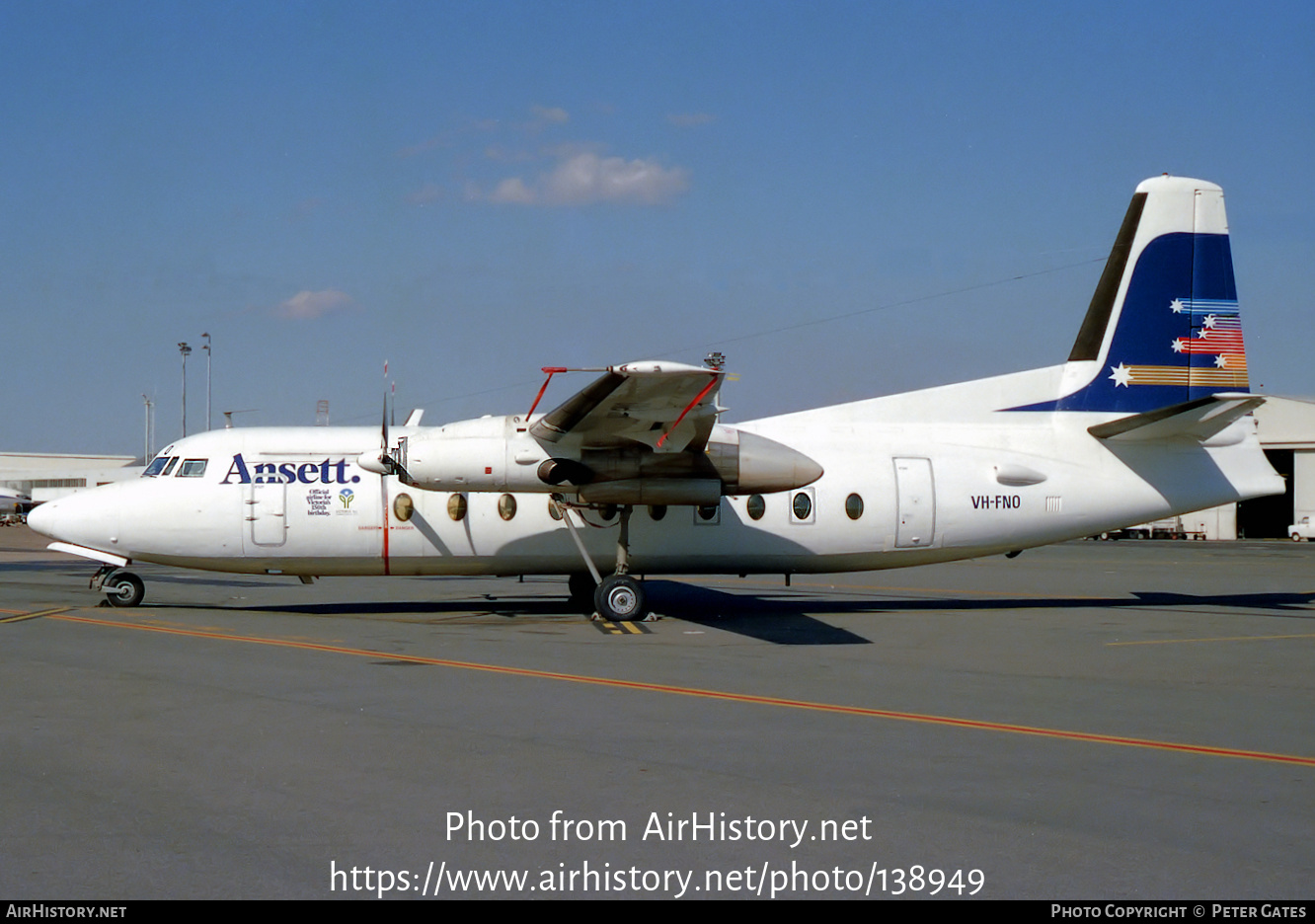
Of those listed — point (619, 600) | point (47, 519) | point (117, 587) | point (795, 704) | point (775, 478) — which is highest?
point (775, 478)

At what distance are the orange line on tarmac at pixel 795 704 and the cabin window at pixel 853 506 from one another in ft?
24.3

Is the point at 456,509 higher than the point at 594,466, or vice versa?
the point at 594,466

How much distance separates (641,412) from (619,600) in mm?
3039

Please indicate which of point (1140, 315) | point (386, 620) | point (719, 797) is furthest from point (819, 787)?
point (1140, 315)

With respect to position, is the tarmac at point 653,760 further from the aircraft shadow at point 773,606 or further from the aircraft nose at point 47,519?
the aircraft nose at point 47,519

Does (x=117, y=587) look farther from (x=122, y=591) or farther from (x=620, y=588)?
(x=620, y=588)

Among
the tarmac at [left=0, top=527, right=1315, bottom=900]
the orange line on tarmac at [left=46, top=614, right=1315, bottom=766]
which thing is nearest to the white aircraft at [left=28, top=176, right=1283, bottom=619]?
the tarmac at [left=0, top=527, right=1315, bottom=900]

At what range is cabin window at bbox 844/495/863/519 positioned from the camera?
55.5ft

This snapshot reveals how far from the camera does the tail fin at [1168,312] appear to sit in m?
17.6

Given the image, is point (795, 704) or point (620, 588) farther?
point (620, 588)

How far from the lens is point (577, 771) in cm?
671

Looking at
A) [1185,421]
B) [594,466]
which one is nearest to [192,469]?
[594,466]

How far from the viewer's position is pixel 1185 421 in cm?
1642

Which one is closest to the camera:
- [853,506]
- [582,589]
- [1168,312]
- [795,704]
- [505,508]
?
[795,704]
